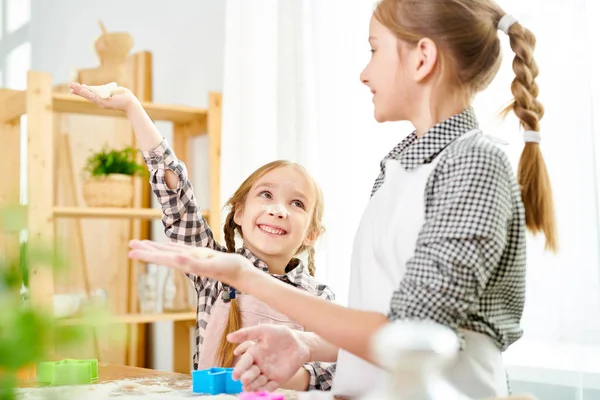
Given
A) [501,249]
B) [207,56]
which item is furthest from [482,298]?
[207,56]

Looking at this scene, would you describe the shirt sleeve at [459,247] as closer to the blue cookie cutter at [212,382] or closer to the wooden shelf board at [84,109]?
the blue cookie cutter at [212,382]

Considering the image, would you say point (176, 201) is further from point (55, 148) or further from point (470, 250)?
point (55, 148)

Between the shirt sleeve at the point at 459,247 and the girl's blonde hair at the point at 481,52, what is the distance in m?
0.15

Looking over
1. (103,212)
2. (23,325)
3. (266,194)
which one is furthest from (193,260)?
(103,212)

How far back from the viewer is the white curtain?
1729 mm

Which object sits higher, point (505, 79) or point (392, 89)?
point (505, 79)

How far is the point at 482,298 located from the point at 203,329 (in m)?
0.88

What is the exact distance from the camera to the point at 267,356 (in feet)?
3.50

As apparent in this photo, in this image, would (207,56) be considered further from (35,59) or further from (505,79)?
(505,79)

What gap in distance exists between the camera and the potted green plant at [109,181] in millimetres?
2834

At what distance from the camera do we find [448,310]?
34.1 inches

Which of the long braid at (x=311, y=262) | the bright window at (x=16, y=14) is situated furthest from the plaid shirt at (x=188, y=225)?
the bright window at (x=16, y=14)

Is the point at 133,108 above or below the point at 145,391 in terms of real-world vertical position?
above

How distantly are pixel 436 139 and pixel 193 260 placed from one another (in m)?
0.39
